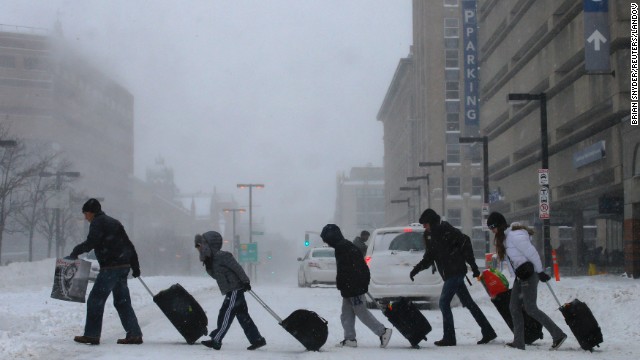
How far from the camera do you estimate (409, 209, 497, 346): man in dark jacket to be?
36.0ft

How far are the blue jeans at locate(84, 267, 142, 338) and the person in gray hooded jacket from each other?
0.94m

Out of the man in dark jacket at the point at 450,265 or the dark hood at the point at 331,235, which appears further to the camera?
the man in dark jacket at the point at 450,265

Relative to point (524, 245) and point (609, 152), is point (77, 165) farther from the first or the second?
point (524, 245)

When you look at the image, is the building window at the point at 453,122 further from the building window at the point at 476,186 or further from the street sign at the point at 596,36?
the street sign at the point at 596,36

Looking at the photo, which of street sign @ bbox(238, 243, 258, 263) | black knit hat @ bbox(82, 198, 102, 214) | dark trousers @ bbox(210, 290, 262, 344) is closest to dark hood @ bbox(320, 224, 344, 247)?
dark trousers @ bbox(210, 290, 262, 344)

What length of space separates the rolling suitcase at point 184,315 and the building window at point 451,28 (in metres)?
75.4

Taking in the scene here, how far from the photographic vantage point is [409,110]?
9738cm

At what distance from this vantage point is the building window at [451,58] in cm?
8362

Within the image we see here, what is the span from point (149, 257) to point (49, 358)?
9441 centimetres

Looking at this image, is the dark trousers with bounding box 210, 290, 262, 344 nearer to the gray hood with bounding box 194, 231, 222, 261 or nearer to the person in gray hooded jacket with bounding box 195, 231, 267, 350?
the person in gray hooded jacket with bounding box 195, 231, 267, 350

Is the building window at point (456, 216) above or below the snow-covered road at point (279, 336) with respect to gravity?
above

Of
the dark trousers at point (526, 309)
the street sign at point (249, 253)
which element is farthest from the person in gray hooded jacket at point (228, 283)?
the street sign at point (249, 253)

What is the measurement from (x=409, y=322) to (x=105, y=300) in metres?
3.52

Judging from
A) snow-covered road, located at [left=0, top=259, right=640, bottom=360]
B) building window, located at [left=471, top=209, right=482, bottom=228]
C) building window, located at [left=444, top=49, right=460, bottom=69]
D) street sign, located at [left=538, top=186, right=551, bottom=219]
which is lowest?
snow-covered road, located at [left=0, top=259, right=640, bottom=360]
